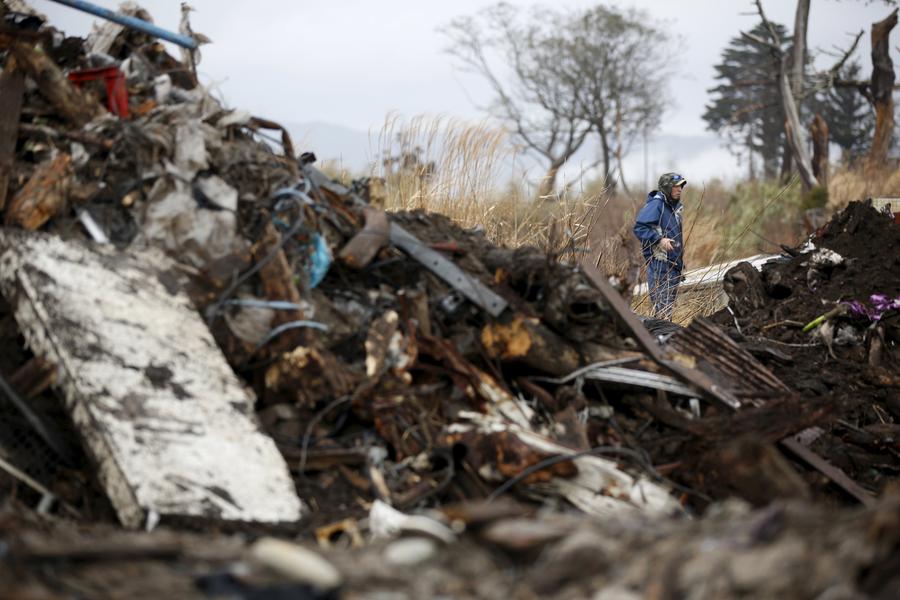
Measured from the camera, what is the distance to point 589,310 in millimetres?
3732

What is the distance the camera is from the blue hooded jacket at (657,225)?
8.12m

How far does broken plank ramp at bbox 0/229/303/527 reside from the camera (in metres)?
2.69

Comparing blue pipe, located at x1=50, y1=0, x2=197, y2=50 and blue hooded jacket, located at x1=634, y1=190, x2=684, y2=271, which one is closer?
blue pipe, located at x1=50, y1=0, x2=197, y2=50

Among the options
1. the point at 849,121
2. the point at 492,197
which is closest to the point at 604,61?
the point at 849,121

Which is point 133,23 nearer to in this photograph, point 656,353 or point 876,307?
point 656,353

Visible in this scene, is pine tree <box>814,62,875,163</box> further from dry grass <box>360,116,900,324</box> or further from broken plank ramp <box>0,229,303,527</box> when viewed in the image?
broken plank ramp <box>0,229,303,527</box>

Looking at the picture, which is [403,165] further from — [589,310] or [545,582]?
[545,582]

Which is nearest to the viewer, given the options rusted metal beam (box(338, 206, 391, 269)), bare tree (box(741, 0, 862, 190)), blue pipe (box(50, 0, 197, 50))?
rusted metal beam (box(338, 206, 391, 269))

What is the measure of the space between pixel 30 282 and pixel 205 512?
102 cm

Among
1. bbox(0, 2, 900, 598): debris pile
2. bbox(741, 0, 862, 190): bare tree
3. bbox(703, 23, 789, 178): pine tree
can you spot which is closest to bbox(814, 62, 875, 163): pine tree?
bbox(703, 23, 789, 178): pine tree

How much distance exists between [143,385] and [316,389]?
0.59m

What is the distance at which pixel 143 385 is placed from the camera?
9.48ft

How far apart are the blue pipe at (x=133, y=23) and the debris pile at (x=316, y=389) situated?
13 centimetres

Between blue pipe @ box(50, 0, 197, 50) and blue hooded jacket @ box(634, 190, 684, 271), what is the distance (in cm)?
499
